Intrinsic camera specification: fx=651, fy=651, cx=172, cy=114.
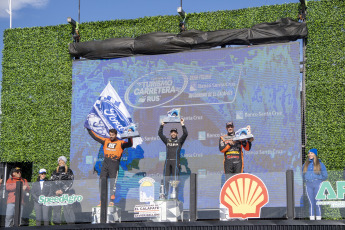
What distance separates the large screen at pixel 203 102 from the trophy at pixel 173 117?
70 cm

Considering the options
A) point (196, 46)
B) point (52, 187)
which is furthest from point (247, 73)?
point (52, 187)

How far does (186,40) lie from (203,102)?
63.4 inches

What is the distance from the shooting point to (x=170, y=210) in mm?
12031

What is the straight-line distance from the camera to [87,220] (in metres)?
12.3

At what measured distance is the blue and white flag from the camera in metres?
15.8

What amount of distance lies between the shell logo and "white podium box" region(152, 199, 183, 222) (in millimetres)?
842

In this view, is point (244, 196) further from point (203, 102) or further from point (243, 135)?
point (203, 102)

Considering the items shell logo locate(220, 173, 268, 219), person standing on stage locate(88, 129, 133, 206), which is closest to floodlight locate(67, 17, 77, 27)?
person standing on stage locate(88, 129, 133, 206)

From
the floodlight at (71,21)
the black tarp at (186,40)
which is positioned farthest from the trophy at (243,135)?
the floodlight at (71,21)

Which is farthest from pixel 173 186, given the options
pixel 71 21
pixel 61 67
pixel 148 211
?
pixel 71 21

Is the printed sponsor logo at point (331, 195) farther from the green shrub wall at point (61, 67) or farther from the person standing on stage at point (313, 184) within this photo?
the green shrub wall at point (61, 67)

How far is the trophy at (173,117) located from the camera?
14070 millimetres

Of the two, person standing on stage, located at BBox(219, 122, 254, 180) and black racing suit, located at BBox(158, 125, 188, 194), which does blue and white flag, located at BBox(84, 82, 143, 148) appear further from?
person standing on stage, located at BBox(219, 122, 254, 180)

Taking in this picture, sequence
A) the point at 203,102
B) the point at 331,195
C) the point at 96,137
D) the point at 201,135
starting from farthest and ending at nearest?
the point at 96,137, the point at 203,102, the point at 201,135, the point at 331,195
